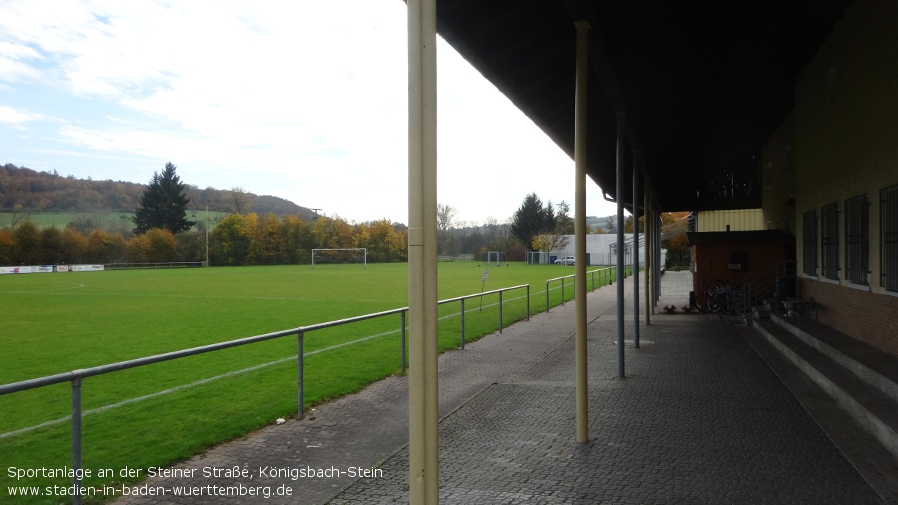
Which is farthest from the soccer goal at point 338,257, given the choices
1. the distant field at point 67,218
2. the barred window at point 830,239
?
the barred window at point 830,239

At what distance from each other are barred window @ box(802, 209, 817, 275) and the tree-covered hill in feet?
251

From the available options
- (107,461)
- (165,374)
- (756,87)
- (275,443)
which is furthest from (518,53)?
(756,87)

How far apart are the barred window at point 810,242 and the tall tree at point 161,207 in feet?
275

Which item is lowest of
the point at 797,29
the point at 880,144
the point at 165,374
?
the point at 165,374

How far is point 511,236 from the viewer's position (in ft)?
Answer: 287

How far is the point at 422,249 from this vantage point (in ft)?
8.80

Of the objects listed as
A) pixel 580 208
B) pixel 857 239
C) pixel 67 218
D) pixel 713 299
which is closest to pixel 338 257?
pixel 67 218

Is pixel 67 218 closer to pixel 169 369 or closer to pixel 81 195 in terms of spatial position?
pixel 81 195

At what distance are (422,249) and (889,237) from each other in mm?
7336

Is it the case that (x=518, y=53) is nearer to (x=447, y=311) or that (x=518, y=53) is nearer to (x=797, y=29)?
(x=797, y=29)

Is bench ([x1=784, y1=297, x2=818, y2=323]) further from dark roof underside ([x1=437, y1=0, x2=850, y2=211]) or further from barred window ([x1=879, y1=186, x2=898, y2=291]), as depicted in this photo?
barred window ([x1=879, y1=186, x2=898, y2=291])

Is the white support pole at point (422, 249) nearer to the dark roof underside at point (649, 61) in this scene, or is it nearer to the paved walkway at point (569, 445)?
the paved walkway at point (569, 445)

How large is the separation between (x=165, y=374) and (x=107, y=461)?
4440 millimetres

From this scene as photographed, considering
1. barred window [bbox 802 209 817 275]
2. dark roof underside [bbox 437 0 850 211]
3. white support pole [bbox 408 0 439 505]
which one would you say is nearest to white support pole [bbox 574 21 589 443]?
dark roof underside [bbox 437 0 850 211]
